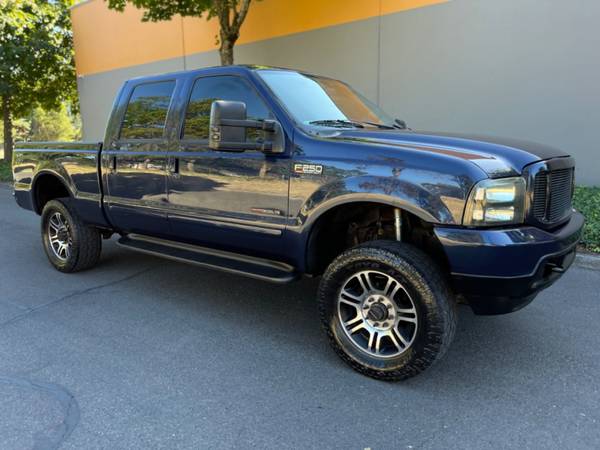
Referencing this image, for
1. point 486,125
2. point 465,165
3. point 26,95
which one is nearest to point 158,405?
point 465,165

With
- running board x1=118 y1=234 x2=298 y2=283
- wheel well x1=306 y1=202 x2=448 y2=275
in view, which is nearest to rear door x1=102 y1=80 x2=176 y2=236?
running board x1=118 y1=234 x2=298 y2=283

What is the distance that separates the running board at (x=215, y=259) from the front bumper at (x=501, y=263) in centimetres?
119

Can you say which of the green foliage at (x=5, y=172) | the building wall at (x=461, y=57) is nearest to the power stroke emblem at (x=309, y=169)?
the building wall at (x=461, y=57)

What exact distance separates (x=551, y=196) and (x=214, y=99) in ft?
8.38

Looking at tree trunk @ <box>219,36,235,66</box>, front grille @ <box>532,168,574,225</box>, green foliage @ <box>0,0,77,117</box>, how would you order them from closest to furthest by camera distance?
front grille @ <box>532,168,574,225</box> < tree trunk @ <box>219,36,235,66</box> < green foliage @ <box>0,0,77,117</box>

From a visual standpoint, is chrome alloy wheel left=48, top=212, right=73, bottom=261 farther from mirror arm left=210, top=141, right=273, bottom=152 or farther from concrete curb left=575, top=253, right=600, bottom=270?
concrete curb left=575, top=253, right=600, bottom=270

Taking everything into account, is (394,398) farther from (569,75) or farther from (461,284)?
(569,75)

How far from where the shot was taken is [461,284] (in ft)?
8.58

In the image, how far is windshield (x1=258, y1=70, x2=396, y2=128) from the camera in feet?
11.0

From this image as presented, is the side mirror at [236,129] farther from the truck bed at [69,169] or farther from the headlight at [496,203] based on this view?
the truck bed at [69,169]

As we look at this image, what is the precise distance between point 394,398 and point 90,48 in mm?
18028

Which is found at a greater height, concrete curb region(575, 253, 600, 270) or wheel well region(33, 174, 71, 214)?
wheel well region(33, 174, 71, 214)

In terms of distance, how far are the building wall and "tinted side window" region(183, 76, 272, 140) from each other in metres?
6.18

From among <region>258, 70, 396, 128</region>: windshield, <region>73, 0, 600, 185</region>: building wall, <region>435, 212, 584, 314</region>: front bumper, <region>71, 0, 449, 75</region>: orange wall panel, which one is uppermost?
<region>71, 0, 449, 75</region>: orange wall panel
